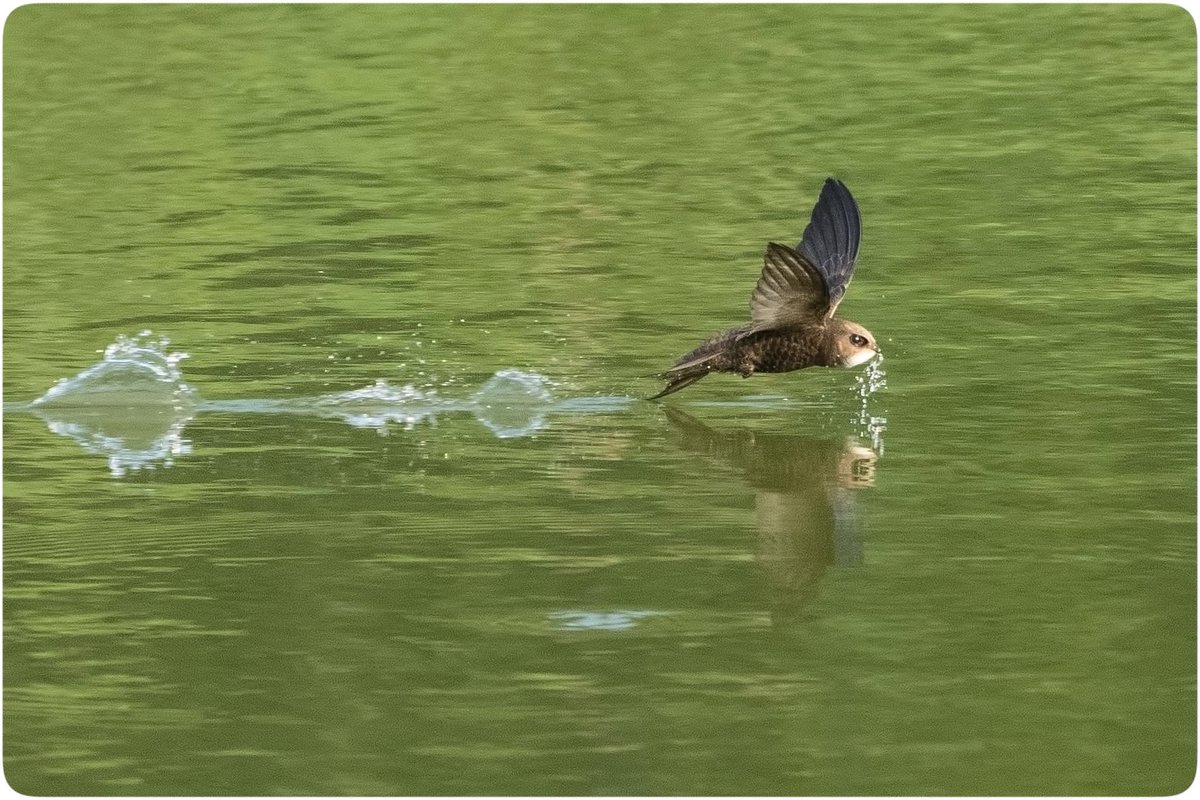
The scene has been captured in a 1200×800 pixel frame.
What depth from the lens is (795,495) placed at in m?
7.79

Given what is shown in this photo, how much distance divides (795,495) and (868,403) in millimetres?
1384

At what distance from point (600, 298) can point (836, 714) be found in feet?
17.8

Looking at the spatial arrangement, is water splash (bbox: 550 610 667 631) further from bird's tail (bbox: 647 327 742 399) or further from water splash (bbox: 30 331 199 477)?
bird's tail (bbox: 647 327 742 399)

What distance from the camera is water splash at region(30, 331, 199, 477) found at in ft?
28.5

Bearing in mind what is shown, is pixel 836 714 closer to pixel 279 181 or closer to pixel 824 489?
pixel 824 489

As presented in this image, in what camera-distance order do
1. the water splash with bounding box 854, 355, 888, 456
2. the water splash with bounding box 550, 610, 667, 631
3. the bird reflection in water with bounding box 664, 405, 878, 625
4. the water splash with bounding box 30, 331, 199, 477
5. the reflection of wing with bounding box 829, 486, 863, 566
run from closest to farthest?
the water splash with bounding box 550, 610, 667, 631 → the bird reflection in water with bounding box 664, 405, 878, 625 → the reflection of wing with bounding box 829, 486, 863, 566 → the water splash with bounding box 854, 355, 888, 456 → the water splash with bounding box 30, 331, 199, 477

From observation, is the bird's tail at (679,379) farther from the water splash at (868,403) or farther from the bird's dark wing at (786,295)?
the water splash at (868,403)

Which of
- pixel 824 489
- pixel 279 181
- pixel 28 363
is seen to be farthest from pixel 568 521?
pixel 279 181

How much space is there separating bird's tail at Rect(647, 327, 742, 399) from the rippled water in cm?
16

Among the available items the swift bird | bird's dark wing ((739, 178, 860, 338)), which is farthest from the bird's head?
bird's dark wing ((739, 178, 860, 338))

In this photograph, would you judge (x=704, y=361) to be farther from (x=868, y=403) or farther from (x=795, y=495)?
(x=795, y=495)

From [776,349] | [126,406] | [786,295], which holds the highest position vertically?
[786,295]

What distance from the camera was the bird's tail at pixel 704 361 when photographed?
29.7 feet

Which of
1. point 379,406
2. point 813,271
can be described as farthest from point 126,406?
point 813,271
